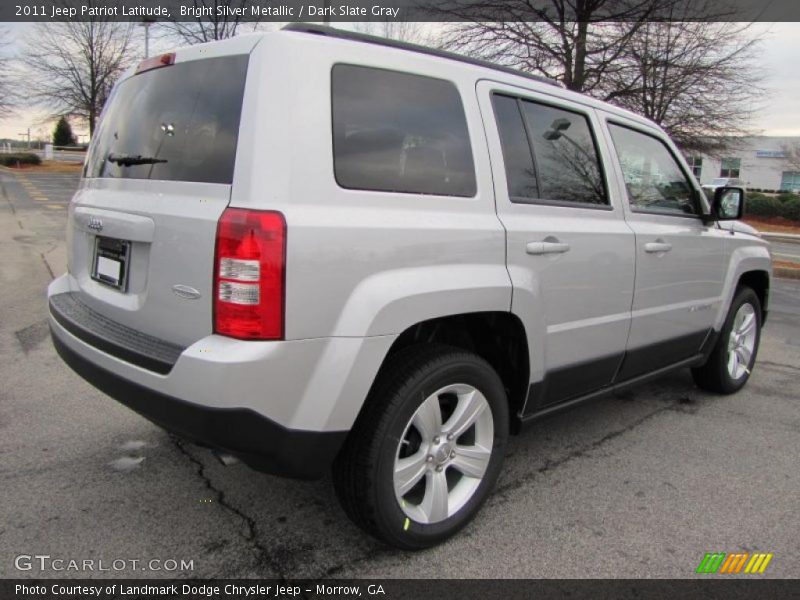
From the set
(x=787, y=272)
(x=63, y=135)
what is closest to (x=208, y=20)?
(x=787, y=272)

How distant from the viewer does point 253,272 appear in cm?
195

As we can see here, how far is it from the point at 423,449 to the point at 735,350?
325cm

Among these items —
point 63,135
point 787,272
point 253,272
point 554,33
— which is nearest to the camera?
point 253,272

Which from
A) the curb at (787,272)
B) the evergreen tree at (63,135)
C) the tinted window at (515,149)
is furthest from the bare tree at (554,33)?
the evergreen tree at (63,135)

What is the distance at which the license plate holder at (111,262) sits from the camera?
7.91ft

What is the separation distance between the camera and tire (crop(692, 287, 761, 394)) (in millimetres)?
4410

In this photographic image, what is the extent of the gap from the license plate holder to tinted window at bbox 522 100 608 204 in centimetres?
182

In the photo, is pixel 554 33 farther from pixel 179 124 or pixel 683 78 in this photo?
pixel 179 124

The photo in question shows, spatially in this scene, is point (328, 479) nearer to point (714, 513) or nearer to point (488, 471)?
point (488, 471)

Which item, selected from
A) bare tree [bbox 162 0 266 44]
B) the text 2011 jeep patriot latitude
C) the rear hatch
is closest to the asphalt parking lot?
the text 2011 jeep patriot latitude

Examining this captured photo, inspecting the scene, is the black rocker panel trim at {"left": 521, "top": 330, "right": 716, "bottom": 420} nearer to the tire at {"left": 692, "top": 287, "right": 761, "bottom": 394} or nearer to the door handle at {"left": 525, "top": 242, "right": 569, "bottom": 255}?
the tire at {"left": 692, "top": 287, "right": 761, "bottom": 394}

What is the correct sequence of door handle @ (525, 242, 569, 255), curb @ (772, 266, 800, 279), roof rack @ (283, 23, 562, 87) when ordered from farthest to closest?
1. curb @ (772, 266, 800, 279)
2. door handle @ (525, 242, 569, 255)
3. roof rack @ (283, 23, 562, 87)

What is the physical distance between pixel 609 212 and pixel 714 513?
5.04 ft

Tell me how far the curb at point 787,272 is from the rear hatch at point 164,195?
38.5 ft
